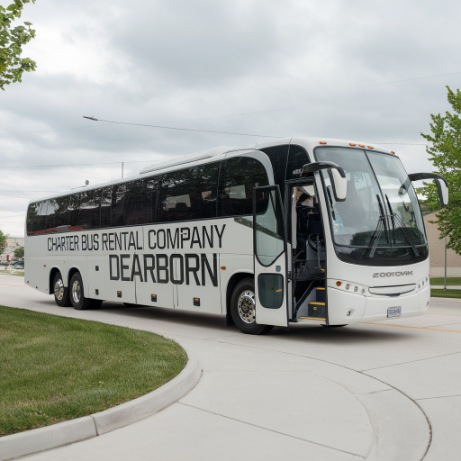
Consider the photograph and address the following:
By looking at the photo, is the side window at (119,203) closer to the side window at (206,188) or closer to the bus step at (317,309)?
the side window at (206,188)

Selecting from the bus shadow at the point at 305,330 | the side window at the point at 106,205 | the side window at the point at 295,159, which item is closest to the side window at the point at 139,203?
the side window at the point at 106,205

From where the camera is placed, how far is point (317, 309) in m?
11.1

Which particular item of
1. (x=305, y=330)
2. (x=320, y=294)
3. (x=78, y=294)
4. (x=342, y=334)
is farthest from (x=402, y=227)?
(x=78, y=294)

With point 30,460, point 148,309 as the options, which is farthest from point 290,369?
point 148,309

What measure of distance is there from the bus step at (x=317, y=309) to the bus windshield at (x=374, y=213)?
911 mm

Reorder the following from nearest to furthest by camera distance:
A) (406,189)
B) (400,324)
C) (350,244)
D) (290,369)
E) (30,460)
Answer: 1. (30,460)
2. (290,369)
3. (350,244)
4. (406,189)
5. (400,324)

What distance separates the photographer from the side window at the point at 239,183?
39.8ft

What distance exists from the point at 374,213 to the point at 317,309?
1.91 metres

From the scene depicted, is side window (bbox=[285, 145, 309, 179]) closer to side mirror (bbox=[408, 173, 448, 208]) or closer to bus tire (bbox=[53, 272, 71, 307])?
side mirror (bbox=[408, 173, 448, 208])

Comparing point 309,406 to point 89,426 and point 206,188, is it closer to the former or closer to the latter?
point 89,426

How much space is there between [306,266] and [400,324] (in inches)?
143

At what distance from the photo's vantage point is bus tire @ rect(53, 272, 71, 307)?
783 inches

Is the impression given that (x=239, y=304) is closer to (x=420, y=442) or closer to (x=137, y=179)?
(x=137, y=179)

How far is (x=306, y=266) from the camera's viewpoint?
37.5 ft
